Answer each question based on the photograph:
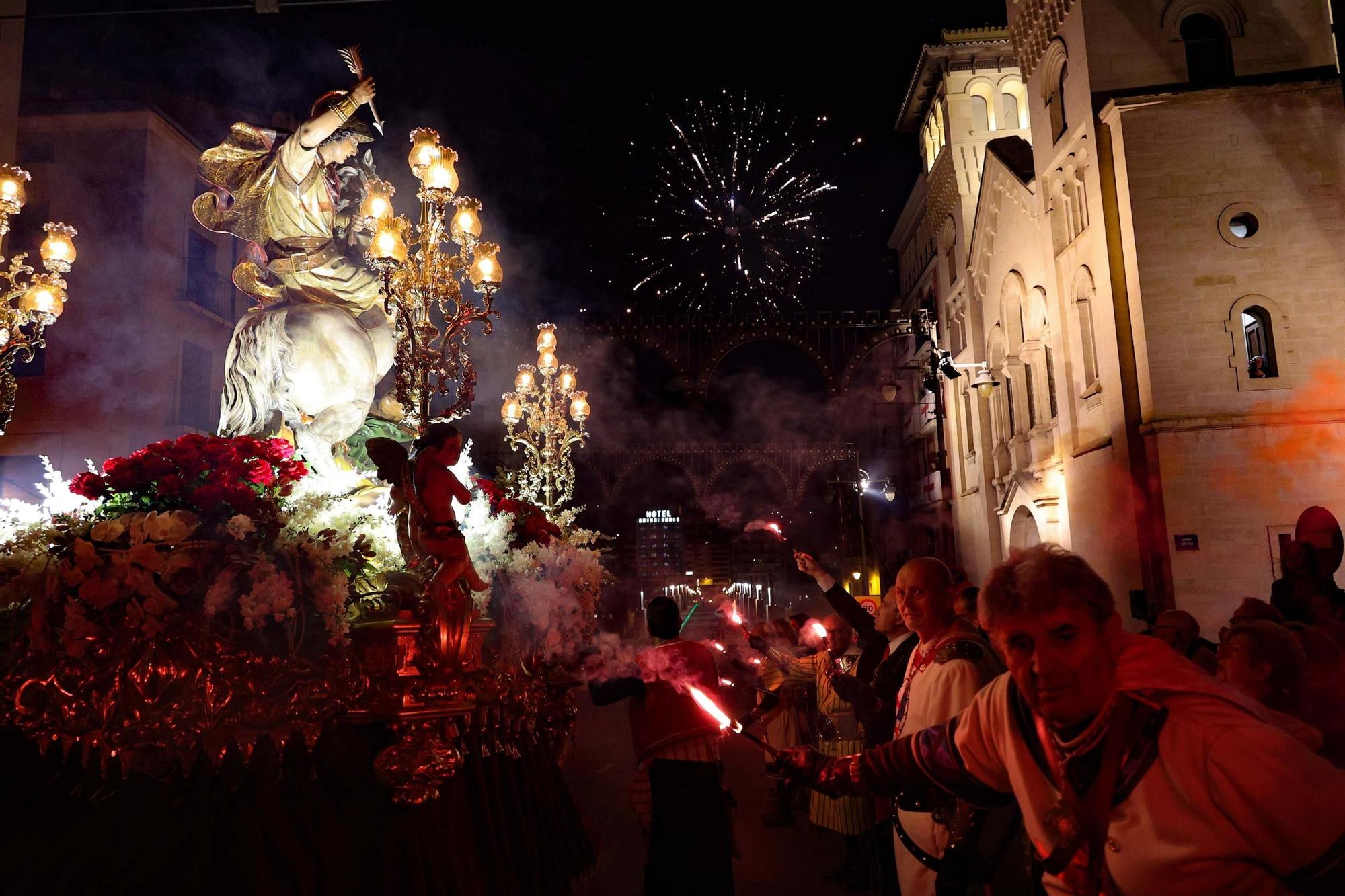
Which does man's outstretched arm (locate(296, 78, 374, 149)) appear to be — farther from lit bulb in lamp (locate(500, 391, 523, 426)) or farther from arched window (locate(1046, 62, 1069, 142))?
arched window (locate(1046, 62, 1069, 142))

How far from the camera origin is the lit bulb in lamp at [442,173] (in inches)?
232

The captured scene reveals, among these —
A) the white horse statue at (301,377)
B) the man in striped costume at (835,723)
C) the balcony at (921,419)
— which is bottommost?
the man in striped costume at (835,723)

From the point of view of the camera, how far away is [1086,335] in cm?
1600

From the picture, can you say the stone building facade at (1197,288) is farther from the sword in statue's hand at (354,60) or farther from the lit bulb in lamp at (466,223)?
the sword in statue's hand at (354,60)

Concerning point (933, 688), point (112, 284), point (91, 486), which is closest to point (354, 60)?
point (91, 486)

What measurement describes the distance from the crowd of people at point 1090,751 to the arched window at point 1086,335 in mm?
13161

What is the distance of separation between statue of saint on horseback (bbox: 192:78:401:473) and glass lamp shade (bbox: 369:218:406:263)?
715mm

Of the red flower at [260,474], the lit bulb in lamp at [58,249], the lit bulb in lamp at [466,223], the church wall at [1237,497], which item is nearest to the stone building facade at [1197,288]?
the church wall at [1237,497]

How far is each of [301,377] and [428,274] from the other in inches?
46.0

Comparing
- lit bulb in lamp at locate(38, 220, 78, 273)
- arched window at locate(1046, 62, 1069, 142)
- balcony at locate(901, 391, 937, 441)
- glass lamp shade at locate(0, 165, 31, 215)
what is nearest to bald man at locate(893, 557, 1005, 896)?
lit bulb in lamp at locate(38, 220, 78, 273)

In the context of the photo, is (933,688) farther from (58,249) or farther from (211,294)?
(211,294)

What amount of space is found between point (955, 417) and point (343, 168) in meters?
21.3

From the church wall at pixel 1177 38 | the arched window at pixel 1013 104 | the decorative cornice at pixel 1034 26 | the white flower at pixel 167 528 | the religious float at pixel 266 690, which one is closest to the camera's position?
the religious float at pixel 266 690

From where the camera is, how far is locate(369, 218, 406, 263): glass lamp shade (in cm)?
550
